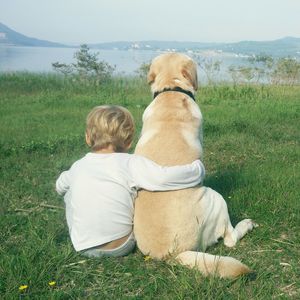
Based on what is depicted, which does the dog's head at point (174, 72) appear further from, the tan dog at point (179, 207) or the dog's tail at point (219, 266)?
the dog's tail at point (219, 266)

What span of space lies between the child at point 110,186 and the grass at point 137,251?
0.59 feet

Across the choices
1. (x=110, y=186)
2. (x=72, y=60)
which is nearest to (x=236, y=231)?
(x=110, y=186)

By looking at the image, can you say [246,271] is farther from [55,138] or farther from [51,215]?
[55,138]

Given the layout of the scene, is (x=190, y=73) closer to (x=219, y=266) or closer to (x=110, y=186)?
(x=110, y=186)

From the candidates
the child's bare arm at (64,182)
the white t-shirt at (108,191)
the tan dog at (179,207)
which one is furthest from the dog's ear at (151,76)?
the child's bare arm at (64,182)

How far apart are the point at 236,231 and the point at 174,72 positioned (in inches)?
61.5

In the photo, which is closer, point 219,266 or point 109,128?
point 219,266

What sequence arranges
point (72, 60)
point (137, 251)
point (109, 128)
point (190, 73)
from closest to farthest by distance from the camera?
1. point (109, 128)
2. point (137, 251)
3. point (190, 73)
4. point (72, 60)

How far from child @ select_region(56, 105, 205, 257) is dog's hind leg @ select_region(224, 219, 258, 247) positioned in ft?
2.09

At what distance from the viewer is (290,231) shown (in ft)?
12.5

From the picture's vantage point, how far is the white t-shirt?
10.2ft

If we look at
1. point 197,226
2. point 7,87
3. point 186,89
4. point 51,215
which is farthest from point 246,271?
point 7,87

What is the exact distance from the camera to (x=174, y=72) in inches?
159

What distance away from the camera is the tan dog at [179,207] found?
2.98 meters
